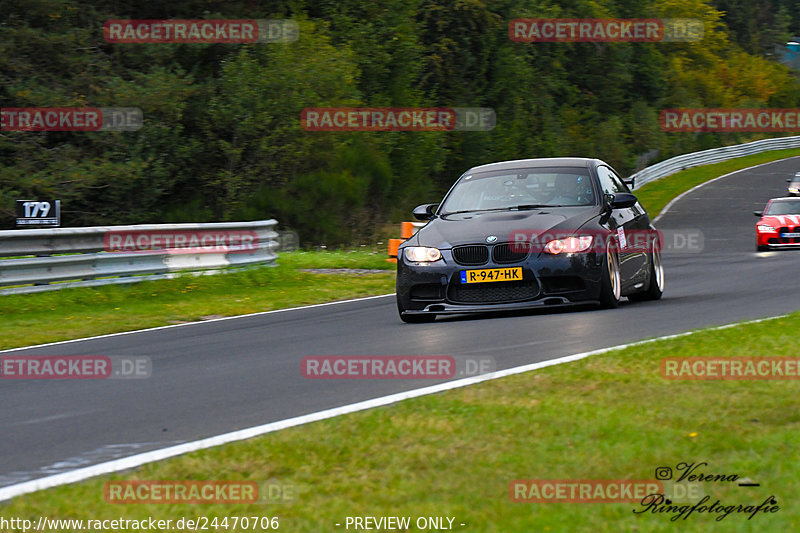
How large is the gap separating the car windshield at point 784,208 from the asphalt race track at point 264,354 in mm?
9976

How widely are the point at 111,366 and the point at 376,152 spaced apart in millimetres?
30512

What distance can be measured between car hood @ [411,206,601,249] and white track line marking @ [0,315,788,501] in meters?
3.10

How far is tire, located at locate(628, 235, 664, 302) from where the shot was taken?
13016 mm

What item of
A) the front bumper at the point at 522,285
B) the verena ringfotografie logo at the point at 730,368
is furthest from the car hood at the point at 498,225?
the verena ringfotografie logo at the point at 730,368

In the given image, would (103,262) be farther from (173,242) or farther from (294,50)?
(294,50)

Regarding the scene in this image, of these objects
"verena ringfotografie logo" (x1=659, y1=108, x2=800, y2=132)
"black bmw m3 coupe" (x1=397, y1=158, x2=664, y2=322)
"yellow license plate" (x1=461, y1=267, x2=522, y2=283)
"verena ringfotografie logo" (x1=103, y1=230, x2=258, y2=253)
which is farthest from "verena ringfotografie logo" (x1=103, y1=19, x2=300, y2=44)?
"verena ringfotografie logo" (x1=659, y1=108, x2=800, y2=132)

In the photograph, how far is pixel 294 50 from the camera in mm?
37500

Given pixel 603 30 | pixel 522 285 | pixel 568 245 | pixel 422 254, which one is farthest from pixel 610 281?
pixel 603 30

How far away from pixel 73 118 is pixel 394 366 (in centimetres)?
2770

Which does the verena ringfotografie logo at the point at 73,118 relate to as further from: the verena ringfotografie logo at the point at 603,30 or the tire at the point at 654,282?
the verena ringfotografie logo at the point at 603,30

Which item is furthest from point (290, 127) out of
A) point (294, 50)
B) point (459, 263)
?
point (459, 263)

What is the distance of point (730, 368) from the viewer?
7.19 meters

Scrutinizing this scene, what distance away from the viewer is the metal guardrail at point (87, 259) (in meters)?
15.8

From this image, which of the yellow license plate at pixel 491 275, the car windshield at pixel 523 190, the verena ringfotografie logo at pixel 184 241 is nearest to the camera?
the yellow license plate at pixel 491 275
